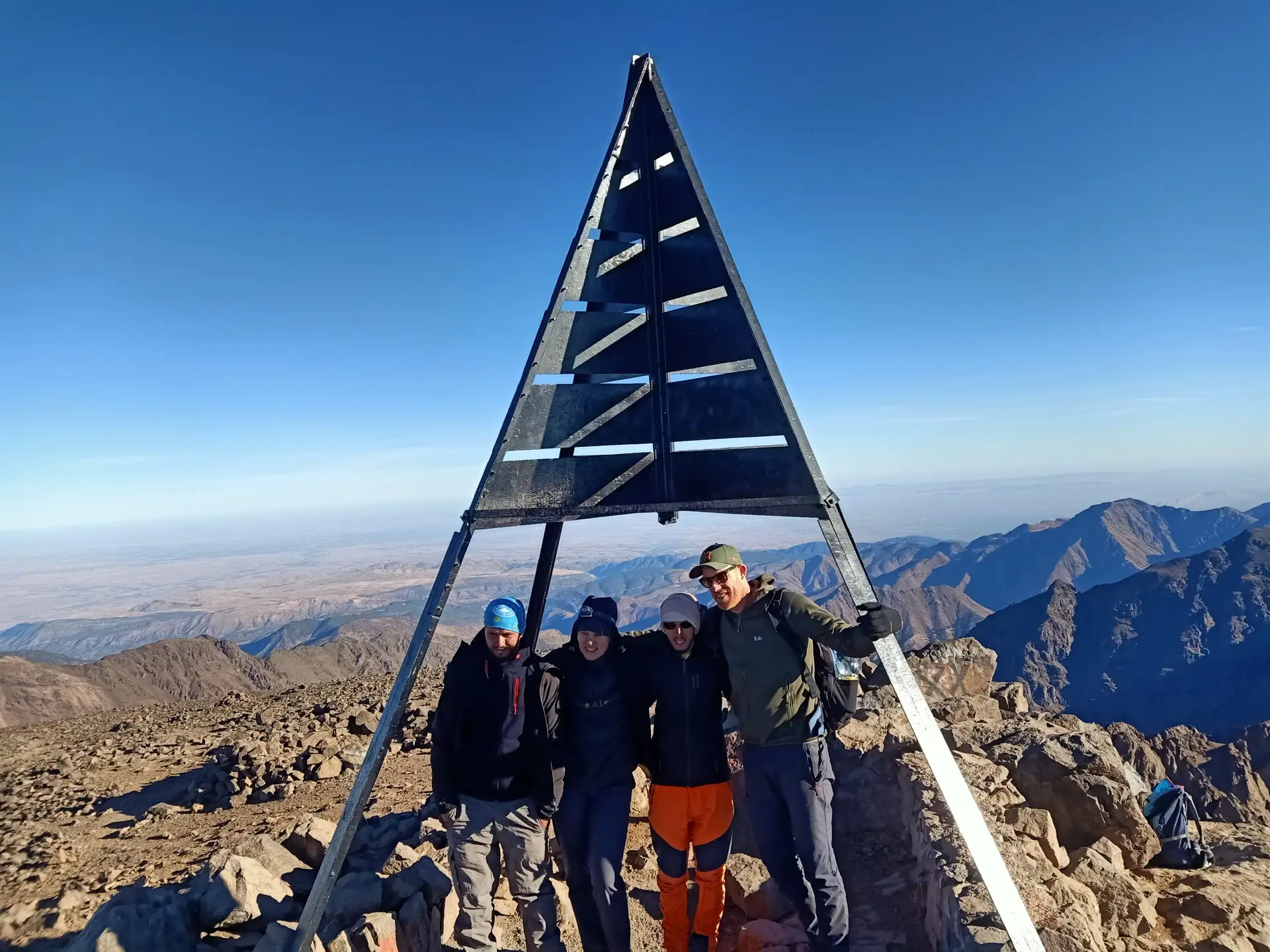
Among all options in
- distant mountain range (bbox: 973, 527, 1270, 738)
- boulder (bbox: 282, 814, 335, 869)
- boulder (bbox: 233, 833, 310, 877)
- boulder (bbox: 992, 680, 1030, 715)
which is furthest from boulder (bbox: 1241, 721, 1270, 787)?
distant mountain range (bbox: 973, 527, 1270, 738)

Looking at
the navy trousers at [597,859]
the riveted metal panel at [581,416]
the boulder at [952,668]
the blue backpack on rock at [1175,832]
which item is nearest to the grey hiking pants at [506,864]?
the navy trousers at [597,859]

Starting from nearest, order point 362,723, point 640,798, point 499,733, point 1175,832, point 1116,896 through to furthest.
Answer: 1. point 499,733
2. point 1116,896
3. point 1175,832
4. point 640,798
5. point 362,723

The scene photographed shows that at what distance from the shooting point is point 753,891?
529 centimetres

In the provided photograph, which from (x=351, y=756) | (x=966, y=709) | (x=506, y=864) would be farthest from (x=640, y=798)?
(x=351, y=756)

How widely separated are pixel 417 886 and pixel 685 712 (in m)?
2.45

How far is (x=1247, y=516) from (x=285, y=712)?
199m

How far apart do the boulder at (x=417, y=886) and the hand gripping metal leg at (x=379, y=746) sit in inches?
32.4

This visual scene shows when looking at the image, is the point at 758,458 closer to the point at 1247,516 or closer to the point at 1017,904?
the point at 1017,904

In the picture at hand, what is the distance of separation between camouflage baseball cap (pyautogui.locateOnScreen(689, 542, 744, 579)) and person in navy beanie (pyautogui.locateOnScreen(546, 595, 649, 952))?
627mm

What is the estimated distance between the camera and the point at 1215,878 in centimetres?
525

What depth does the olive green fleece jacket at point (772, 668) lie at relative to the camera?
13.6 feet

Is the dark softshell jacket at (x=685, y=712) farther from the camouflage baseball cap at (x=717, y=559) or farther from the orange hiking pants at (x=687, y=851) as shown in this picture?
the camouflage baseball cap at (x=717, y=559)

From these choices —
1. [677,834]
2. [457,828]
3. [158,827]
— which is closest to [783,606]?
[677,834]

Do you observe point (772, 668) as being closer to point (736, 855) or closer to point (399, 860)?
point (736, 855)
